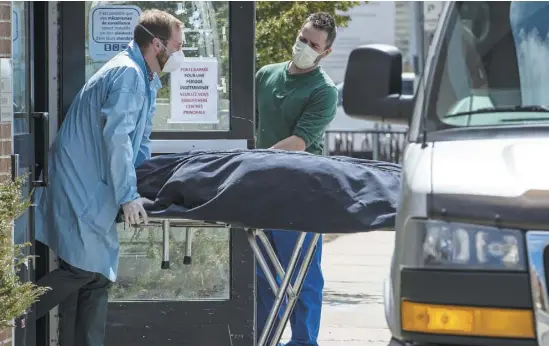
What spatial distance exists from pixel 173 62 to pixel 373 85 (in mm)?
1957

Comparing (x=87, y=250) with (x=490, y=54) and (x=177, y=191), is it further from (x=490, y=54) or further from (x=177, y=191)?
(x=490, y=54)

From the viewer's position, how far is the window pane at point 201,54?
7.03 m

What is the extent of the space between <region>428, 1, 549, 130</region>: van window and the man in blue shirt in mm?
1881

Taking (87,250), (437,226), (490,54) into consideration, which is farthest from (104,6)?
(437,226)

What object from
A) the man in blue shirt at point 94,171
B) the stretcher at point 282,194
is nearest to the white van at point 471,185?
the stretcher at point 282,194

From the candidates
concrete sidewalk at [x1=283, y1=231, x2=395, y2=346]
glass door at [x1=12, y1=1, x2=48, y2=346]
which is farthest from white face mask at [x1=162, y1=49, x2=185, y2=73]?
concrete sidewalk at [x1=283, y1=231, x2=395, y2=346]

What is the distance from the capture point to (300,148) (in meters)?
7.23

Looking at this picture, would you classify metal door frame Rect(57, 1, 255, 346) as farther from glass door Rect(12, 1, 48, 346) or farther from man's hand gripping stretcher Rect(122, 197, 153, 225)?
man's hand gripping stretcher Rect(122, 197, 153, 225)

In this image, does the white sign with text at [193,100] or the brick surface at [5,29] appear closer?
the brick surface at [5,29]

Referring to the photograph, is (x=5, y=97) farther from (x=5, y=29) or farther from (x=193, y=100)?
(x=193, y=100)

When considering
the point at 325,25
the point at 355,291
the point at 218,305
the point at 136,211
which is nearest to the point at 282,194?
the point at 136,211

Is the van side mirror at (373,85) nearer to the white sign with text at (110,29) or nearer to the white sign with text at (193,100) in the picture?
the white sign with text at (193,100)

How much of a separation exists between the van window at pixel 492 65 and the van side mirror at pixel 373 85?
20cm

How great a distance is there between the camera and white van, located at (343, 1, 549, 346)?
381 cm
